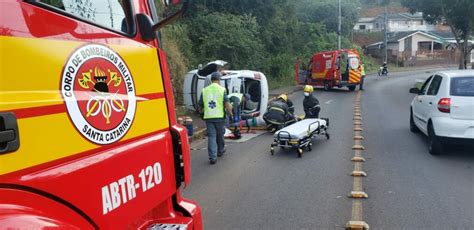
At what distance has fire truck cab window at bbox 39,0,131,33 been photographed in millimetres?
2473

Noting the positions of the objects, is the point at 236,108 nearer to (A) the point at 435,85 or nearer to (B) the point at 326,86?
(A) the point at 435,85

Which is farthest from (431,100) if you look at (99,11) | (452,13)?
(452,13)

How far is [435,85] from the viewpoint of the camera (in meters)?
9.34

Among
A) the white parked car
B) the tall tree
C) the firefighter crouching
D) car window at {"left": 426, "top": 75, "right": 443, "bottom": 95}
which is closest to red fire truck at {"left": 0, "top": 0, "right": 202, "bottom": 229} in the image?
the white parked car

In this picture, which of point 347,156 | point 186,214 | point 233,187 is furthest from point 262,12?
point 186,214

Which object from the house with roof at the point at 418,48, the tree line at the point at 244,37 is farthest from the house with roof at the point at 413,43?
the tree line at the point at 244,37

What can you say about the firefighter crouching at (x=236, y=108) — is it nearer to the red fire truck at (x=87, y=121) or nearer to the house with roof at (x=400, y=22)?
the red fire truck at (x=87, y=121)

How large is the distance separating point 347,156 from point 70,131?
24.9 ft

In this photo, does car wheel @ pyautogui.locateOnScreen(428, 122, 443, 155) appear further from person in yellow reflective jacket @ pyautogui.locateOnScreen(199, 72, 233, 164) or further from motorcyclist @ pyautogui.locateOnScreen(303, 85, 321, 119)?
person in yellow reflective jacket @ pyautogui.locateOnScreen(199, 72, 233, 164)

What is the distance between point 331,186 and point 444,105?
2.98m

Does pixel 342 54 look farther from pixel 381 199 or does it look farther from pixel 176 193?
pixel 176 193

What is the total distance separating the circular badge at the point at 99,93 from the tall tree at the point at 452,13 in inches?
978

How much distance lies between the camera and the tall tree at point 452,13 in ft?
83.0

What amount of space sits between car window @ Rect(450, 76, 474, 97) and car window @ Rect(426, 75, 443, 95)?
1.49 ft
